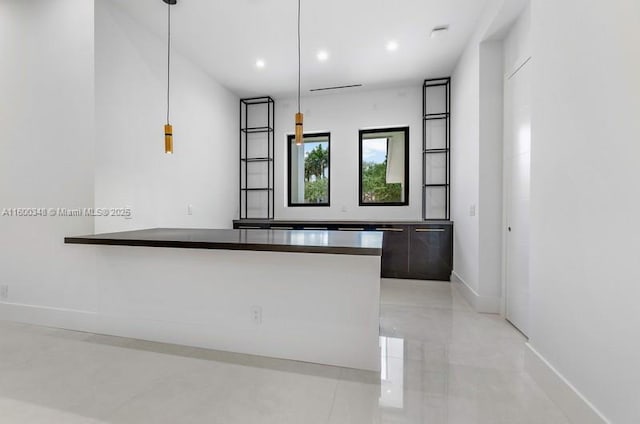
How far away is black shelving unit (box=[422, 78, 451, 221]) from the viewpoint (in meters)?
4.59

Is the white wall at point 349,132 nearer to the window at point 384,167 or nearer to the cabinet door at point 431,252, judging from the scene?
the window at point 384,167

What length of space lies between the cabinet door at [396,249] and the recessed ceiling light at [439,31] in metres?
2.48

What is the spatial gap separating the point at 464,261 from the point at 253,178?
373 cm

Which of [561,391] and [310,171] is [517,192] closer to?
[561,391]

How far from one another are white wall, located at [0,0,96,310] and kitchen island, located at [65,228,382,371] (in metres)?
0.49

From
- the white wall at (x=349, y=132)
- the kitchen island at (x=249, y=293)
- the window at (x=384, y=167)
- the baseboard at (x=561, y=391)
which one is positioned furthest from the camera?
the window at (x=384, y=167)

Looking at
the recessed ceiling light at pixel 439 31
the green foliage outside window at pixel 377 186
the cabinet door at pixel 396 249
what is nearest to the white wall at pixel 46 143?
the recessed ceiling light at pixel 439 31

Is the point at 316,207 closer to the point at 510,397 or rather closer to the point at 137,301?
the point at 137,301

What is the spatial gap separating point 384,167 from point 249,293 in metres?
3.54

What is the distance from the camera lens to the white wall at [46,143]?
8.51 ft

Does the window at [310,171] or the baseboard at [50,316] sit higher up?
the window at [310,171]

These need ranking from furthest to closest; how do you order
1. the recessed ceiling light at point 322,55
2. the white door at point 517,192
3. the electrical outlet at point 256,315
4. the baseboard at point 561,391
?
the recessed ceiling light at point 322,55 → the white door at point 517,192 → the electrical outlet at point 256,315 → the baseboard at point 561,391

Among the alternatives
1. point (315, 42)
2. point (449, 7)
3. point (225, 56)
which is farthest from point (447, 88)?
point (225, 56)

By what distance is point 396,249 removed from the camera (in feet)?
14.5
